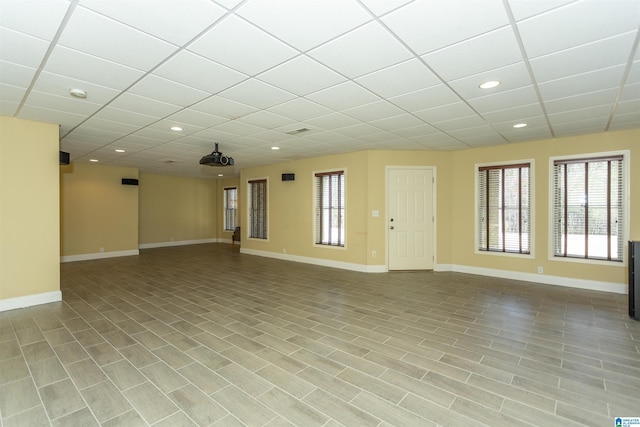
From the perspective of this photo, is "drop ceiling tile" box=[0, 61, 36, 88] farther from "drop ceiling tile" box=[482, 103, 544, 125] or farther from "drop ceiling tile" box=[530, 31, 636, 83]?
"drop ceiling tile" box=[482, 103, 544, 125]

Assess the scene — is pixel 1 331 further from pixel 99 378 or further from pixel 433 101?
pixel 433 101

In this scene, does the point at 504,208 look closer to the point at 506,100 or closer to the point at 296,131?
the point at 506,100

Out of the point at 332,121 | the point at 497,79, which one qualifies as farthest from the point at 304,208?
the point at 497,79

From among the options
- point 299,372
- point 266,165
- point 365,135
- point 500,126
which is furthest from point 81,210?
point 500,126

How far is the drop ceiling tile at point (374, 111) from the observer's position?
3.66 meters

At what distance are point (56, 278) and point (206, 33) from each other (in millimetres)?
4557

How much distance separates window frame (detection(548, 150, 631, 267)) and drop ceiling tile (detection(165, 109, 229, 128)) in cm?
575

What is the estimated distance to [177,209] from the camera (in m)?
11.0

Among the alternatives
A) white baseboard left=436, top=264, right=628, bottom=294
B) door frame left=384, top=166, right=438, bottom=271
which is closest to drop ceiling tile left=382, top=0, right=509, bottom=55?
door frame left=384, top=166, right=438, bottom=271

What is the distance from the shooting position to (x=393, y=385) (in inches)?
89.8

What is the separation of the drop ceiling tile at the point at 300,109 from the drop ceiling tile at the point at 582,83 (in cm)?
242

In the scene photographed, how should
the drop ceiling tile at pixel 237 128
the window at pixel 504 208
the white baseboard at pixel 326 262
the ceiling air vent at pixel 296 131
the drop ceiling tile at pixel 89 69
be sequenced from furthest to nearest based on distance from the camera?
1. the white baseboard at pixel 326 262
2. the window at pixel 504 208
3. the ceiling air vent at pixel 296 131
4. the drop ceiling tile at pixel 237 128
5. the drop ceiling tile at pixel 89 69

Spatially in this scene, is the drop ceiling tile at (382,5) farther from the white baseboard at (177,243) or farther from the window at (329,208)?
the white baseboard at (177,243)

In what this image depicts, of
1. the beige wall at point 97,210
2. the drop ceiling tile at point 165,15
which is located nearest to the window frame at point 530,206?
the drop ceiling tile at point 165,15
